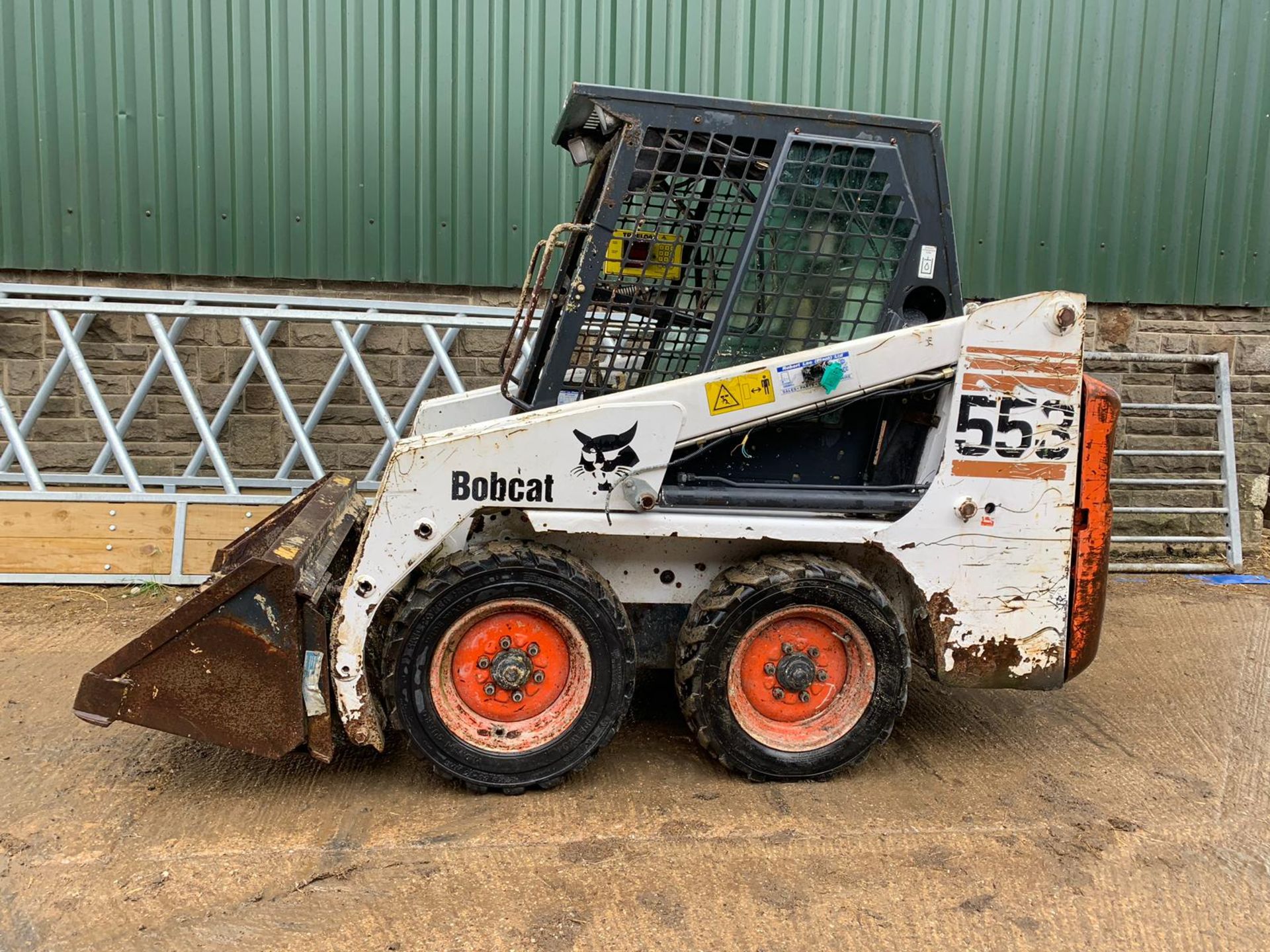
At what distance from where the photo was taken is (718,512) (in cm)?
345

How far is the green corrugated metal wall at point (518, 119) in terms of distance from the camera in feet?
21.6

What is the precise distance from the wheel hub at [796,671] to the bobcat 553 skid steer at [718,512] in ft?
0.04

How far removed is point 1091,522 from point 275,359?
5.55 m

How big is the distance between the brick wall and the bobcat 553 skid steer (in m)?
3.45

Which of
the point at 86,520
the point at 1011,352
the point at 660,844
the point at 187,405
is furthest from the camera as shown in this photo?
the point at 187,405

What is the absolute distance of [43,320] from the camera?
6.70 m

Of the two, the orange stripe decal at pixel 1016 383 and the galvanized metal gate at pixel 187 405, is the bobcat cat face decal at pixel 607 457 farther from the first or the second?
the galvanized metal gate at pixel 187 405

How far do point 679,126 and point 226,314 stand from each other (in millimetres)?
3991

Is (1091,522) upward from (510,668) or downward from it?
upward

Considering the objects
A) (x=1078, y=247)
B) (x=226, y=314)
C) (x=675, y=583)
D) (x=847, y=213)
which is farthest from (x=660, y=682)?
(x=1078, y=247)

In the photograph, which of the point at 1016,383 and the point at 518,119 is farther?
the point at 518,119

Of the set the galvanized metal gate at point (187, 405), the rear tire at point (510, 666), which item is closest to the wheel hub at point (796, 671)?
the rear tire at point (510, 666)

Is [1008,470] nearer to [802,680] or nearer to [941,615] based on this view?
[941,615]

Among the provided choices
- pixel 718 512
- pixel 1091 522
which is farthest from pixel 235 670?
pixel 1091 522
